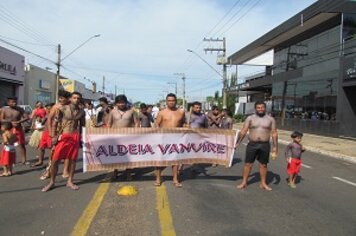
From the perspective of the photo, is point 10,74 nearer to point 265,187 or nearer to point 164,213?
point 265,187

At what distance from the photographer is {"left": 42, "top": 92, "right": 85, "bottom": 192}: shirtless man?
8.20 metres

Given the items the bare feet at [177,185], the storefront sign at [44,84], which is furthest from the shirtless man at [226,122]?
the storefront sign at [44,84]

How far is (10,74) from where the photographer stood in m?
36.0

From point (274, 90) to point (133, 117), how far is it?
111 feet

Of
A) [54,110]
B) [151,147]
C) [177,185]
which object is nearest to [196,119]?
[151,147]

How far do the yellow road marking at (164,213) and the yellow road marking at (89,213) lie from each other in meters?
0.92

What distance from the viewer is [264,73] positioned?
51281 mm

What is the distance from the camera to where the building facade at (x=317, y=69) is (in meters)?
27.8

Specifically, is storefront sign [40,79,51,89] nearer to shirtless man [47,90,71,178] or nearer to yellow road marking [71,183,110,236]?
shirtless man [47,90,71,178]

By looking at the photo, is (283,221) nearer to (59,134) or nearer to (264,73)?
(59,134)

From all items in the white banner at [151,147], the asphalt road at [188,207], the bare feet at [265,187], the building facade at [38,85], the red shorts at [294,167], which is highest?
the building facade at [38,85]

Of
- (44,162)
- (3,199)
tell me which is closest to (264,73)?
(44,162)

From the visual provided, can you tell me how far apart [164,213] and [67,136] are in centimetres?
267

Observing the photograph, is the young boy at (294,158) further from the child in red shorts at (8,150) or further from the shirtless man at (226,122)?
the child in red shorts at (8,150)
